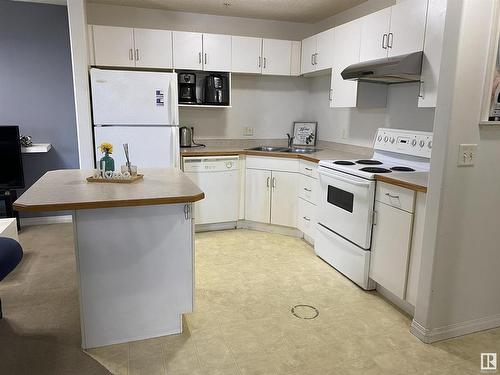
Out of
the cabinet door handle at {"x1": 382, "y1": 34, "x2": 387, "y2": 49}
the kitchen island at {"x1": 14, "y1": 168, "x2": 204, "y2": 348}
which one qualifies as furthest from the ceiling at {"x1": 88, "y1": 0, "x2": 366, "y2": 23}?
the kitchen island at {"x1": 14, "y1": 168, "x2": 204, "y2": 348}

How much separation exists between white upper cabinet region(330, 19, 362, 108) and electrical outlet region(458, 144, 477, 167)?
1.51 m

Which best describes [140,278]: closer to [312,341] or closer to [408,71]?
[312,341]

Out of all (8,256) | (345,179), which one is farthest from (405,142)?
(8,256)

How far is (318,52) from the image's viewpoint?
3.93m

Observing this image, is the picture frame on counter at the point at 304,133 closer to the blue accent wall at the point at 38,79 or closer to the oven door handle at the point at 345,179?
the oven door handle at the point at 345,179

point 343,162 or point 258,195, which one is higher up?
point 343,162

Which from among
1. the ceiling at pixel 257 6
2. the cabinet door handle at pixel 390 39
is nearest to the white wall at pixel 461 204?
the cabinet door handle at pixel 390 39

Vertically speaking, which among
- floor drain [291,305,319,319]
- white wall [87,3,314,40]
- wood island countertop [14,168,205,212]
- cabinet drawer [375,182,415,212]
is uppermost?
white wall [87,3,314,40]

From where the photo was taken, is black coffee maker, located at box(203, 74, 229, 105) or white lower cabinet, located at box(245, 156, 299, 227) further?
black coffee maker, located at box(203, 74, 229, 105)

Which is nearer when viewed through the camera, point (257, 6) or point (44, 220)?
point (257, 6)

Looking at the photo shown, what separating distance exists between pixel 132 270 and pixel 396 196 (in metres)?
1.68

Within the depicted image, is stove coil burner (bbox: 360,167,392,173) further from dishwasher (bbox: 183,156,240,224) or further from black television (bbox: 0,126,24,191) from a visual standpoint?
black television (bbox: 0,126,24,191)

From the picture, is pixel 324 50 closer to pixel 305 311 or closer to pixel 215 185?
pixel 215 185

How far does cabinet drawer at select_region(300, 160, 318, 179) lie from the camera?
3533mm
